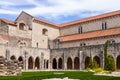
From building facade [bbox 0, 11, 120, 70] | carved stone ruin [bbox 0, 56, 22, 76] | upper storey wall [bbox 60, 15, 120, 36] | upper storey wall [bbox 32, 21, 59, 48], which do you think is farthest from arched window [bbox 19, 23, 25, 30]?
carved stone ruin [bbox 0, 56, 22, 76]

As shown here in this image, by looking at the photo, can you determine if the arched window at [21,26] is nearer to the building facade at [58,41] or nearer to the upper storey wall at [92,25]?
the building facade at [58,41]

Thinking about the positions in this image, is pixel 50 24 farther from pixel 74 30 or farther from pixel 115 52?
pixel 115 52

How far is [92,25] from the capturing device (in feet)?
149

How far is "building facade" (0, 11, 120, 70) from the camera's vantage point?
37.8m

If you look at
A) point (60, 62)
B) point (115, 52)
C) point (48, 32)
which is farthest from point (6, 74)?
point (48, 32)

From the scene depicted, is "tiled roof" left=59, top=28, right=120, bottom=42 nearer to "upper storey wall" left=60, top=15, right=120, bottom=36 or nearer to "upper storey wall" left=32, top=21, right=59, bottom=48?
"upper storey wall" left=60, top=15, right=120, bottom=36

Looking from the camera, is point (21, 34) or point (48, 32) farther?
point (48, 32)

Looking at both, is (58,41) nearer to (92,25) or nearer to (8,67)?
(92,25)

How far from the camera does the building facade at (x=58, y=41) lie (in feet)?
124

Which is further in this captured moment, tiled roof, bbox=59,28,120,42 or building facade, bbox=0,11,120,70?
tiled roof, bbox=59,28,120,42

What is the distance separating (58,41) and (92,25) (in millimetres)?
8083

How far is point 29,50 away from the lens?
39.8 m

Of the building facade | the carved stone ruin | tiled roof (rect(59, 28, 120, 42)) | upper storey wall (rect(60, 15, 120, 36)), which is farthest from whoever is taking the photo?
upper storey wall (rect(60, 15, 120, 36))

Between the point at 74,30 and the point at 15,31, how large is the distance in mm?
12785
